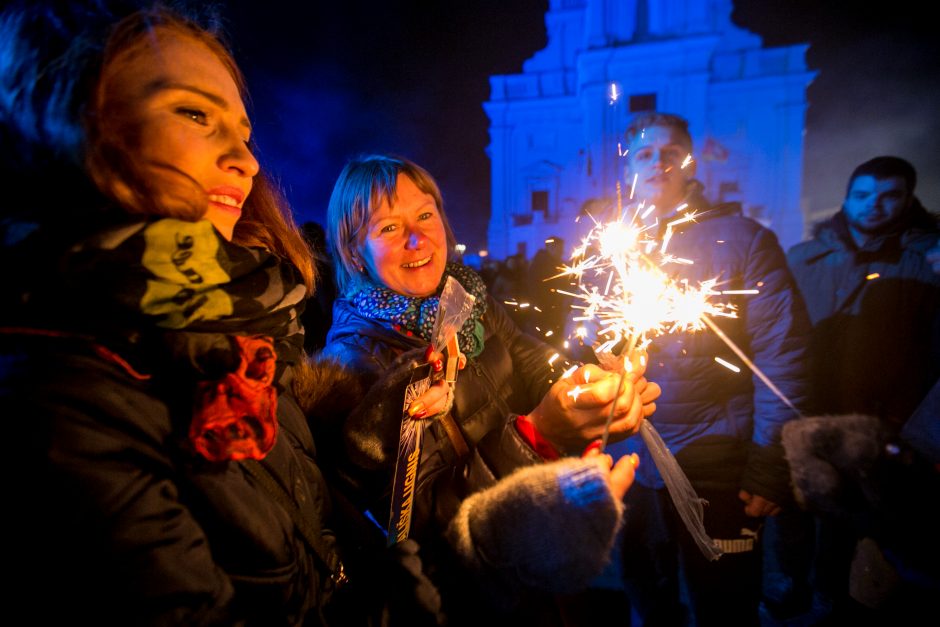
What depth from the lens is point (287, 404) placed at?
1.47 meters

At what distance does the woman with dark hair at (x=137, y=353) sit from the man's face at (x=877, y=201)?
189 inches

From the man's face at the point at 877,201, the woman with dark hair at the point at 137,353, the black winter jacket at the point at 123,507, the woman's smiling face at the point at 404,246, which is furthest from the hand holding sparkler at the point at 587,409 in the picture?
the man's face at the point at 877,201

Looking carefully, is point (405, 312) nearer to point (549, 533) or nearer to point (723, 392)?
point (549, 533)

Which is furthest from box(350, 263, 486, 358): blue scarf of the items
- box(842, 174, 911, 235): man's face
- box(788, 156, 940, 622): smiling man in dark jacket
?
Answer: box(842, 174, 911, 235): man's face

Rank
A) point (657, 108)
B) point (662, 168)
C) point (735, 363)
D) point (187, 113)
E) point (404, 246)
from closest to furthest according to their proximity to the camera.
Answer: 1. point (187, 113)
2. point (404, 246)
3. point (735, 363)
4. point (662, 168)
5. point (657, 108)

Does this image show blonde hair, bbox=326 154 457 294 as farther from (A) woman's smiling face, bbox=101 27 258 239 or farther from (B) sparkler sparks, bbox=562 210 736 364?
(B) sparkler sparks, bbox=562 210 736 364

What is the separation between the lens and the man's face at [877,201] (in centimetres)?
339

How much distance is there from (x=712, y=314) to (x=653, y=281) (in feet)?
3.20

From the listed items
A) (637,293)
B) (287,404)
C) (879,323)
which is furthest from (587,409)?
(879,323)

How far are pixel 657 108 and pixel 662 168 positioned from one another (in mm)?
30391

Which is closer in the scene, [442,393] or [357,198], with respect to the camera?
[442,393]

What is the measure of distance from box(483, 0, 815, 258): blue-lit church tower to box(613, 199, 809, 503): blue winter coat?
2385 cm

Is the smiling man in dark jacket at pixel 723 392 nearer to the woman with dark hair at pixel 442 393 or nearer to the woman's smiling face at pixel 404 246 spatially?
the woman with dark hair at pixel 442 393

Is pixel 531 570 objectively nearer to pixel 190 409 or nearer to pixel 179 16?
pixel 190 409
